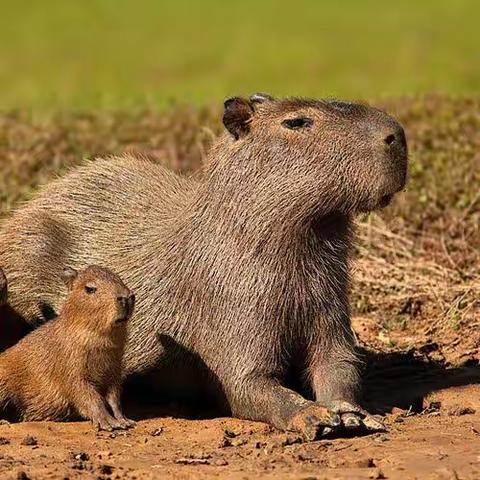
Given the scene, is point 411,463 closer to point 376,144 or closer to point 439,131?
point 376,144

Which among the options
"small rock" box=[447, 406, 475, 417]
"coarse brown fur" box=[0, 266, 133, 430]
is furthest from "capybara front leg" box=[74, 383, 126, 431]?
"small rock" box=[447, 406, 475, 417]

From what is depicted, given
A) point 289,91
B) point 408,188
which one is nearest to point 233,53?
point 289,91

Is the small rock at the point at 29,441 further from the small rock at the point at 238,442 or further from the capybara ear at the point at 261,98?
the capybara ear at the point at 261,98

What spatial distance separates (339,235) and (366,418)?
3.68 ft

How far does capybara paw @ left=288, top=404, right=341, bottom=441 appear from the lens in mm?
7020

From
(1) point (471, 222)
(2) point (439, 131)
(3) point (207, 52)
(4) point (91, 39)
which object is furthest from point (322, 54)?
(1) point (471, 222)

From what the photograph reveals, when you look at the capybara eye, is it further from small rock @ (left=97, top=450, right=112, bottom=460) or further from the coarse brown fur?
small rock @ (left=97, top=450, right=112, bottom=460)

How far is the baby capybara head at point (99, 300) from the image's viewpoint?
7.42 meters

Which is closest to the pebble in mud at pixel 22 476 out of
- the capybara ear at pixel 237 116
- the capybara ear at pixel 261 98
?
the capybara ear at pixel 237 116

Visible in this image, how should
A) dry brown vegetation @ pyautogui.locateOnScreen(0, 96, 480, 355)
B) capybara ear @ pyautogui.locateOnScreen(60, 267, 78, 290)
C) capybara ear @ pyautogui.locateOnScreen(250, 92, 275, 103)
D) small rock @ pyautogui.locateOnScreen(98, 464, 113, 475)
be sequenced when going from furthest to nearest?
1. dry brown vegetation @ pyautogui.locateOnScreen(0, 96, 480, 355)
2. capybara ear @ pyautogui.locateOnScreen(250, 92, 275, 103)
3. capybara ear @ pyautogui.locateOnScreen(60, 267, 78, 290)
4. small rock @ pyautogui.locateOnScreen(98, 464, 113, 475)

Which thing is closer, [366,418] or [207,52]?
[366,418]

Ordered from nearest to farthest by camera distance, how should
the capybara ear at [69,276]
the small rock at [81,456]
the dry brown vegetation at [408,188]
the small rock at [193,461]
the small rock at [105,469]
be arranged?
1. the small rock at [105,469]
2. the small rock at [193,461]
3. the small rock at [81,456]
4. the capybara ear at [69,276]
5. the dry brown vegetation at [408,188]

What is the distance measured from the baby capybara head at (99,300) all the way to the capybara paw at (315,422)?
1023mm

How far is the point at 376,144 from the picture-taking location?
294 inches
